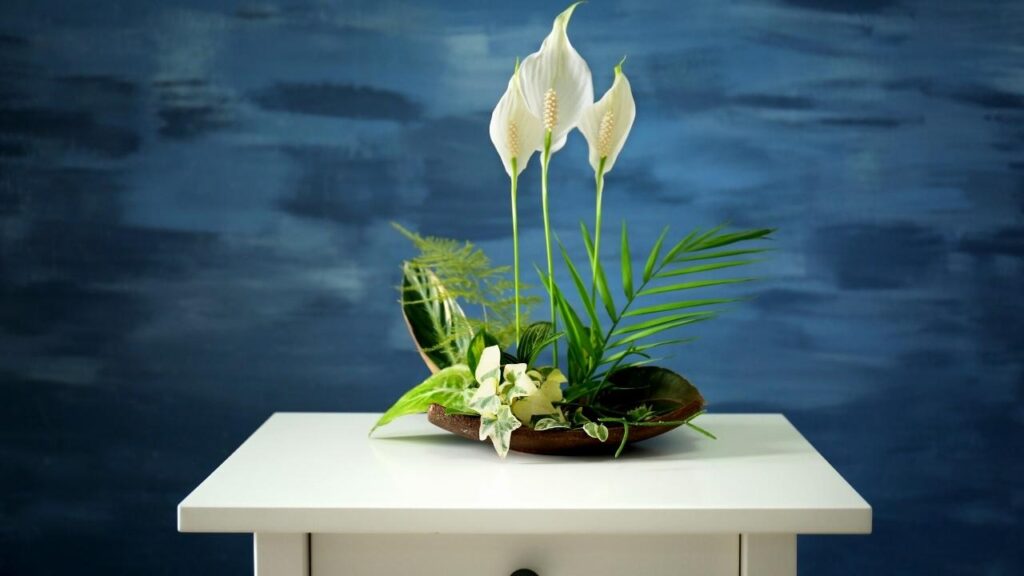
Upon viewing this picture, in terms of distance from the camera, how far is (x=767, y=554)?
36.3 inches

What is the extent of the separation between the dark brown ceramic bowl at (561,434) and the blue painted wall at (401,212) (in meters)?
0.74

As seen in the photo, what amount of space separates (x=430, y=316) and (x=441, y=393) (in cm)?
14

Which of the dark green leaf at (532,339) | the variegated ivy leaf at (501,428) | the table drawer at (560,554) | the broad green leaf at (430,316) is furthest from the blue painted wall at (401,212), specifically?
the table drawer at (560,554)

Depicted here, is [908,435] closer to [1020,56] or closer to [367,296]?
[1020,56]

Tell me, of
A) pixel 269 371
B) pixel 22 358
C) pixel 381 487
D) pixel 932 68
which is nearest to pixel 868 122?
pixel 932 68

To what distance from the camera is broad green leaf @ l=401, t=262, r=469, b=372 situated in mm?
1218

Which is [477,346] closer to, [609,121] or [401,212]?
[609,121]

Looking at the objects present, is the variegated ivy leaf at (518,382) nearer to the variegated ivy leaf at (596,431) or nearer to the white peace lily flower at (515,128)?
the variegated ivy leaf at (596,431)

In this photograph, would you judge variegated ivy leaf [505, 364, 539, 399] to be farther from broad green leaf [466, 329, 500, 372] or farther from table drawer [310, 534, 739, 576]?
table drawer [310, 534, 739, 576]

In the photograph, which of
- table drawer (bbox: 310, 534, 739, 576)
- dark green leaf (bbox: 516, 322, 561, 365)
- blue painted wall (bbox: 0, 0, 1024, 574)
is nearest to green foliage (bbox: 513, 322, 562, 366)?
dark green leaf (bbox: 516, 322, 561, 365)

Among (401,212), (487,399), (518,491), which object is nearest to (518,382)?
(487,399)

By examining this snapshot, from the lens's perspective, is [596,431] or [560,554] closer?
[560,554]

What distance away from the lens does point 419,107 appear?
1.84m

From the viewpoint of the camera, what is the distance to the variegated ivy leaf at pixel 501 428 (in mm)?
1054
